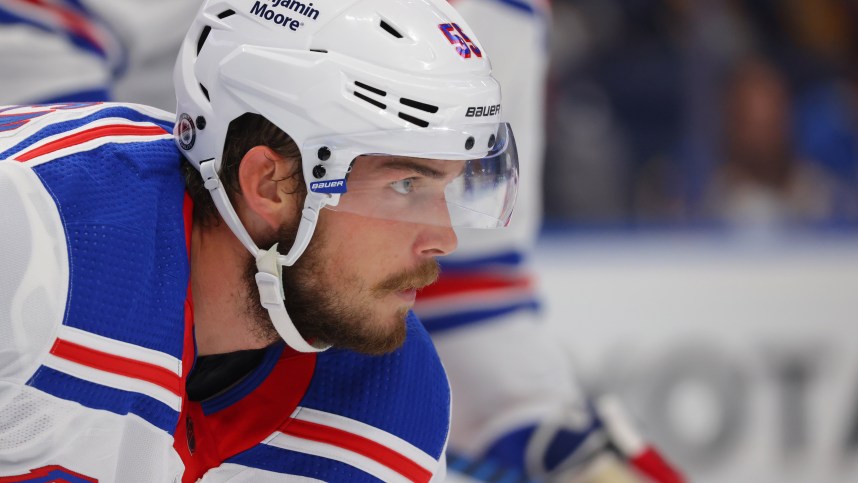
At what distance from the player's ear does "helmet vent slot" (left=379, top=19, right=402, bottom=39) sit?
179 millimetres

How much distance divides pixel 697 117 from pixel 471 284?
166 centimetres

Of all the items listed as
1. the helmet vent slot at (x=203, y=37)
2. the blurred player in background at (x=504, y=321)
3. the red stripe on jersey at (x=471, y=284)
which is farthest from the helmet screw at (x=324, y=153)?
the red stripe on jersey at (x=471, y=284)

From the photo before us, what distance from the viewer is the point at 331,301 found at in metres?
1.46

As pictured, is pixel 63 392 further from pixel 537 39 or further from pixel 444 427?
pixel 537 39

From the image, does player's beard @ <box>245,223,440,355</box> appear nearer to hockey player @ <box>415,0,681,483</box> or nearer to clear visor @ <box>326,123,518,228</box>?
clear visor @ <box>326,123,518,228</box>

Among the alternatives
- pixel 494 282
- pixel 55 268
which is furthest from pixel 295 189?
pixel 494 282

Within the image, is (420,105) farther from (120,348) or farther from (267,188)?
(120,348)

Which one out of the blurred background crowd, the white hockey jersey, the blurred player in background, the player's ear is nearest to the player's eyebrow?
the player's ear

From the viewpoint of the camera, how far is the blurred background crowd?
3.69m

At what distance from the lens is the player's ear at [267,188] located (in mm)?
1432

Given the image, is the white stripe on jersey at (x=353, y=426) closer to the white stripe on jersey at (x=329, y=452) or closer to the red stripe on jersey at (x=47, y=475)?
the white stripe on jersey at (x=329, y=452)

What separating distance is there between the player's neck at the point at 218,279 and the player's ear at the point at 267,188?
A: 4 centimetres

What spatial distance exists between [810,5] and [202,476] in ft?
9.69

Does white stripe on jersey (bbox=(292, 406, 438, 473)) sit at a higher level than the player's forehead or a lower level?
lower
